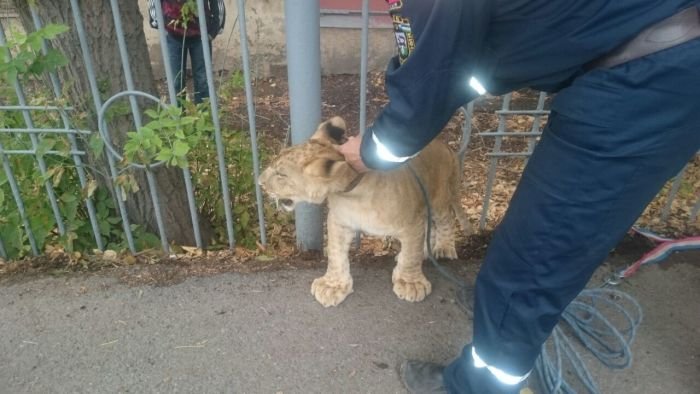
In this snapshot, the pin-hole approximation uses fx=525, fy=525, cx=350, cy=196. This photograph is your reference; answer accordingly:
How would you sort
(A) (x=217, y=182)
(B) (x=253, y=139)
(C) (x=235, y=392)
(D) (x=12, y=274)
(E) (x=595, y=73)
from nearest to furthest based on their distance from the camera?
(E) (x=595, y=73) → (C) (x=235, y=392) → (B) (x=253, y=139) → (D) (x=12, y=274) → (A) (x=217, y=182)

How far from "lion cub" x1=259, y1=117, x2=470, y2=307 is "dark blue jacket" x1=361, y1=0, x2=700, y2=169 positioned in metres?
0.54

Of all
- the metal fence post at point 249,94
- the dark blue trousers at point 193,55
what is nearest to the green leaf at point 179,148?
the metal fence post at point 249,94

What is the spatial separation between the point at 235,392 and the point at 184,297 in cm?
78

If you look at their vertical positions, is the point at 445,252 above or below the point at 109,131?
below

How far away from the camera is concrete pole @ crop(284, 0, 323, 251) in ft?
8.80

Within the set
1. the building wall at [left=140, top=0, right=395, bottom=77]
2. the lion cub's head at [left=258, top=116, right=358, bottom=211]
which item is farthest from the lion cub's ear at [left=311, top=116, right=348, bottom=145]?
the building wall at [left=140, top=0, right=395, bottom=77]

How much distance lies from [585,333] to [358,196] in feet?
4.81

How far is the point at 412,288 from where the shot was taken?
306 cm

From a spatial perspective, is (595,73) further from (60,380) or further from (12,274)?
(12,274)

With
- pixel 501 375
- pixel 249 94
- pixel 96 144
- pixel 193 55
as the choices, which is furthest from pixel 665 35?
pixel 193 55

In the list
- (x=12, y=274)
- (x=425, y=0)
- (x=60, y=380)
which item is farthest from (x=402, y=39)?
(x=12, y=274)

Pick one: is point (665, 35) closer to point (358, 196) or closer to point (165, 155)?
point (358, 196)

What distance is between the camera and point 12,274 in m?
3.29

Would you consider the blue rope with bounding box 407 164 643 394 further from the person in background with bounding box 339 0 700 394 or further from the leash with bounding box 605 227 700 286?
the person in background with bounding box 339 0 700 394
